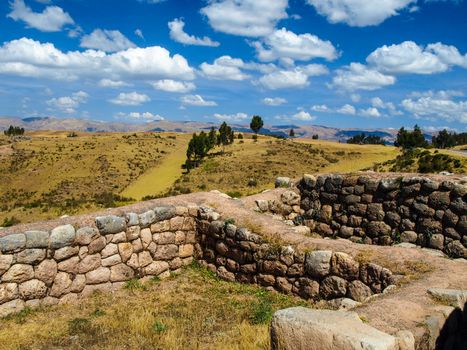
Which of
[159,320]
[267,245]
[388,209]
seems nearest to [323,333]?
[159,320]

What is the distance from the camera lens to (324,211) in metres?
14.7

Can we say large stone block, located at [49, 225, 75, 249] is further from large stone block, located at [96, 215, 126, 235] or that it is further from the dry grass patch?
the dry grass patch

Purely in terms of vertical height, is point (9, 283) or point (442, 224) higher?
point (442, 224)

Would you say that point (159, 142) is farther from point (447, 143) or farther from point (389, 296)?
point (389, 296)

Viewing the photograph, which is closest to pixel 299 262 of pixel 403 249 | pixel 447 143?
pixel 403 249

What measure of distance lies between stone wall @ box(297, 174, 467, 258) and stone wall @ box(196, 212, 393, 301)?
4685 mm

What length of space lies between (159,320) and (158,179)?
58557 mm

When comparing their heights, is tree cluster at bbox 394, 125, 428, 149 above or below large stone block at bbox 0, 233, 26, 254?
above

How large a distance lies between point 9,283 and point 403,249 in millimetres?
8984

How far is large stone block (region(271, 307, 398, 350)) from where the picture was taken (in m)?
4.45

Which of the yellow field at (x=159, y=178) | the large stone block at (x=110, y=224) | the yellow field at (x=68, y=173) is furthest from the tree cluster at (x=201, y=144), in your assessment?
the large stone block at (x=110, y=224)

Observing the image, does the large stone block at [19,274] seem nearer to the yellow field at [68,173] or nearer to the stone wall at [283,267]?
the stone wall at [283,267]

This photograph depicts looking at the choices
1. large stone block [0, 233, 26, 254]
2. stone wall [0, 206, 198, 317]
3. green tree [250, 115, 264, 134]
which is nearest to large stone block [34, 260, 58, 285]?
stone wall [0, 206, 198, 317]

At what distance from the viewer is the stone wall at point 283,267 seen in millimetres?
8523
